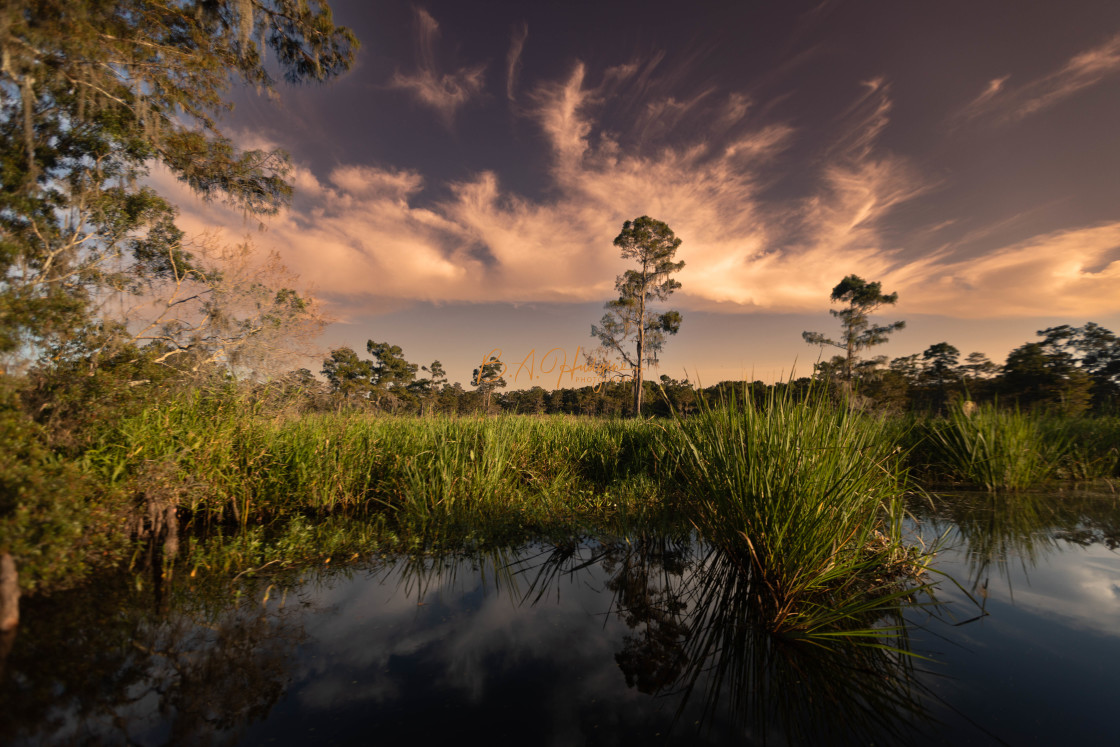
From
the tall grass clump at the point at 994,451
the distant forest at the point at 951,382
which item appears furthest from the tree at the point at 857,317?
the tall grass clump at the point at 994,451

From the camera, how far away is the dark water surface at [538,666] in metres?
2.16

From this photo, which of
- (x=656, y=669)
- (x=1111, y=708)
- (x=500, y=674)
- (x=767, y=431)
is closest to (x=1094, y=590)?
(x=1111, y=708)

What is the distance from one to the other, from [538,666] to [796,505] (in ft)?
7.39

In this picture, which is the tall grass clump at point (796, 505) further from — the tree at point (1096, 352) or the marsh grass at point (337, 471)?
the tree at point (1096, 352)

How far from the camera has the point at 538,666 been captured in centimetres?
277

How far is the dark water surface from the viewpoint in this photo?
7.09ft

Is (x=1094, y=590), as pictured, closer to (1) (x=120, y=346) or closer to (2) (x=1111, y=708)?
(2) (x=1111, y=708)

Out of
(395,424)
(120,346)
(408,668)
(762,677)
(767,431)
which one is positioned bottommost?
(408,668)

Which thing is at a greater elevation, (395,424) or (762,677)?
(395,424)

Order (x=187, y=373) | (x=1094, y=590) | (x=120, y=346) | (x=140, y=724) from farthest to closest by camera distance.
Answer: (x=187, y=373), (x=120, y=346), (x=1094, y=590), (x=140, y=724)

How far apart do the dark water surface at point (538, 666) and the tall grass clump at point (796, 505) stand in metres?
0.37

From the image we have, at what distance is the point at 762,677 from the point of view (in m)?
2.60

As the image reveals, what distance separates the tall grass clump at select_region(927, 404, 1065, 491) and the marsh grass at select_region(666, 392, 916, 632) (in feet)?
19.4

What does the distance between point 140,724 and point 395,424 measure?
21.1 ft
